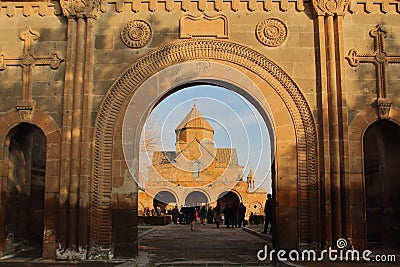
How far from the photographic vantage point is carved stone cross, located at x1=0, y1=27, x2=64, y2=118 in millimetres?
11977

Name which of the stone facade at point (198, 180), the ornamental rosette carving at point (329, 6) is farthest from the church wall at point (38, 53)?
the stone facade at point (198, 180)

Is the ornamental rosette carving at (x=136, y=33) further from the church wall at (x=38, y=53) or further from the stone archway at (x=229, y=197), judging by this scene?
the stone archway at (x=229, y=197)

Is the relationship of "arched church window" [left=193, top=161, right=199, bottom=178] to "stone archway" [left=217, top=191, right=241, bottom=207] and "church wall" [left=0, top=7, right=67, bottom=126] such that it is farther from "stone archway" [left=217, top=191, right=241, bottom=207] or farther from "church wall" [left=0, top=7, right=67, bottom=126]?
"church wall" [left=0, top=7, right=67, bottom=126]

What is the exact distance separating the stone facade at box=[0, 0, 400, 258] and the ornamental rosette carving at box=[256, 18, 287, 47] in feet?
0.10

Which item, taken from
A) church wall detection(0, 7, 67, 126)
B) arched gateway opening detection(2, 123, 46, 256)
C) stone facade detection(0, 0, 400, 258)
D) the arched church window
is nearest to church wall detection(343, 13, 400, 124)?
stone facade detection(0, 0, 400, 258)

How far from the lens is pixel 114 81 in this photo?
39.0ft

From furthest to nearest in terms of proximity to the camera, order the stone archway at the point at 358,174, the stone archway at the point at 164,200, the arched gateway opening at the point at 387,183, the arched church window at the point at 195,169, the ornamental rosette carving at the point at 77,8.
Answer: the stone archway at the point at 164,200
the arched church window at the point at 195,169
the arched gateway opening at the point at 387,183
the ornamental rosette carving at the point at 77,8
the stone archway at the point at 358,174

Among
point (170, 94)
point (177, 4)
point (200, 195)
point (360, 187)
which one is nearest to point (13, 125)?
point (170, 94)

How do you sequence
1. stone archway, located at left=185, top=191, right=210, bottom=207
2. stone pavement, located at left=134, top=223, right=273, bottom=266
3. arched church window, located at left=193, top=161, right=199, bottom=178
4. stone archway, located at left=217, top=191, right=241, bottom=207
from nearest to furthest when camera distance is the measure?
stone pavement, located at left=134, top=223, right=273, bottom=266 < arched church window, located at left=193, top=161, right=199, bottom=178 < stone archway, located at left=217, top=191, right=241, bottom=207 < stone archway, located at left=185, top=191, right=210, bottom=207

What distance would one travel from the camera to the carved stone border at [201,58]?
11406mm

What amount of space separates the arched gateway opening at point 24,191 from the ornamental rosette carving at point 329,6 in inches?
323

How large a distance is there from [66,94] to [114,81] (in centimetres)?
126

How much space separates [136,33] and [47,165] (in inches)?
163

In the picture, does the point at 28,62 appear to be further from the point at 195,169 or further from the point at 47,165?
the point at 195,169
